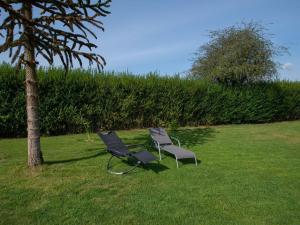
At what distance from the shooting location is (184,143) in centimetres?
1167

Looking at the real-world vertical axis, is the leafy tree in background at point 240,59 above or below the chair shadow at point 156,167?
above

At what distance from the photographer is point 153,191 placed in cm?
614

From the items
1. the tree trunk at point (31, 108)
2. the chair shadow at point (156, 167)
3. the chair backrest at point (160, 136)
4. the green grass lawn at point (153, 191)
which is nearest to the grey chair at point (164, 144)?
the chair backrest at point (160, 136)

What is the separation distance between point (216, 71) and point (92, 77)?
9.54 meters

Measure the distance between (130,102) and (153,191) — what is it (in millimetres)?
9927

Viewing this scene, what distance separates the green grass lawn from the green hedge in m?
3.91

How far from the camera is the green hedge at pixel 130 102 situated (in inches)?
505

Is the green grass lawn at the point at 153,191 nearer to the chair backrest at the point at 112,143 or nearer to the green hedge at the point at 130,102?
the chair backrest at the point at 112,143

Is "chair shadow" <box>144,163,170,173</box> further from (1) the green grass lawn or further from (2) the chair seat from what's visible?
(2) the chair seat

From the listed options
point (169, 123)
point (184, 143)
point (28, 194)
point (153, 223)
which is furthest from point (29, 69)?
point (169, 123)

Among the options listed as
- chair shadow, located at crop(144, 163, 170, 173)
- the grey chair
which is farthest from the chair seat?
chair shadow, located at crop(144, 163, 170, 173)

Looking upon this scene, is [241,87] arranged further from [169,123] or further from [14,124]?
[14,124]

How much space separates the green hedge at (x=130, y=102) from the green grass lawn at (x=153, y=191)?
3915mm

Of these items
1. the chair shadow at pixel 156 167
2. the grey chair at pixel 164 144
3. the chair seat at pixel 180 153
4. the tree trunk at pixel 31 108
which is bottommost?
the chair shadow at pixel 156 167
